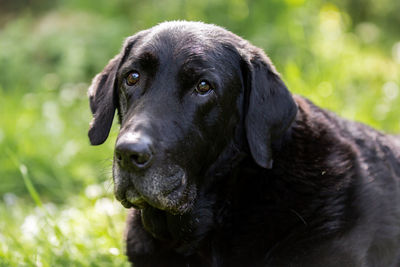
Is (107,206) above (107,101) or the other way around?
the other way around

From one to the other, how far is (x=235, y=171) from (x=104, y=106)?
2.93 feet

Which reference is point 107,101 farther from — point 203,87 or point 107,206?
point 107,206

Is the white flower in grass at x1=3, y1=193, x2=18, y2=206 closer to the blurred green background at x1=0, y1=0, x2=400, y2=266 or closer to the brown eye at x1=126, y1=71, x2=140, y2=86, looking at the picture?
the blurred green background at x1=0, y1=0, x2=400, y2=266

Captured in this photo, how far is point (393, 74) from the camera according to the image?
24.4ft

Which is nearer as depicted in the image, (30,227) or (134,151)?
(134,151)

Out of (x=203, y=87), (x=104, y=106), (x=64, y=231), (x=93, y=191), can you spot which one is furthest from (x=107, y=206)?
(x=203, y=87)

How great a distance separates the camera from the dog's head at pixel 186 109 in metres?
2.76

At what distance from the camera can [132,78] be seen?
3.10 meters

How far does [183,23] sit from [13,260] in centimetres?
189

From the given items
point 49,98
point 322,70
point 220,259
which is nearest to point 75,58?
point 49,98

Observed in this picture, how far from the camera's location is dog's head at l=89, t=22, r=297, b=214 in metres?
2.76

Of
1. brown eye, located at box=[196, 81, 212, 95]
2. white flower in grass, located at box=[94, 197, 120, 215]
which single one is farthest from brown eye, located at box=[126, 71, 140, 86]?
white flower in grass, located at box=[94, 197, 120, 215]

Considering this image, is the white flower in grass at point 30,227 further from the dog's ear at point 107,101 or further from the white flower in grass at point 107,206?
the dog's ear at point 107,101

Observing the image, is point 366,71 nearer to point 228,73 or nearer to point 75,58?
point 75,58
